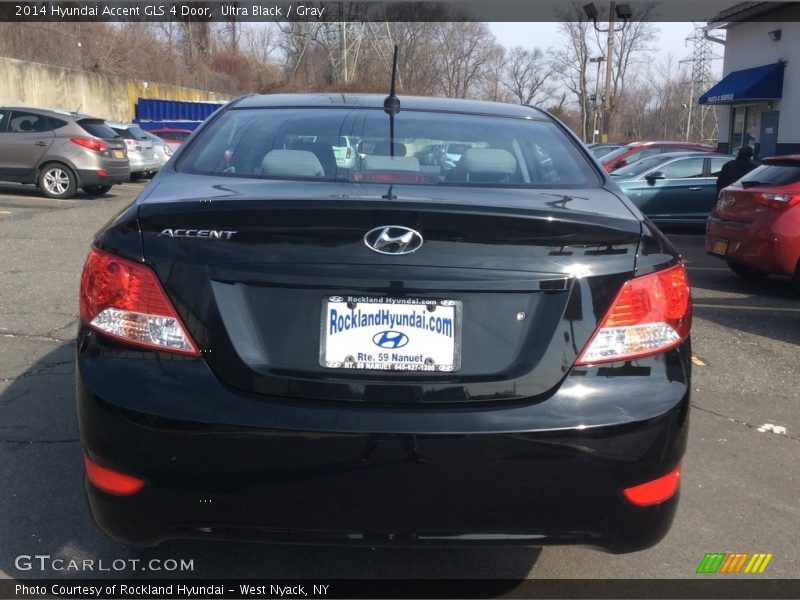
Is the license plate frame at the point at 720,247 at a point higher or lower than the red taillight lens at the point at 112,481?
lower

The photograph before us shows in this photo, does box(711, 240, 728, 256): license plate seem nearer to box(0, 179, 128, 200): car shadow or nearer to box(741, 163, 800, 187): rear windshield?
box(741, 163, 800, 187): rear windshield

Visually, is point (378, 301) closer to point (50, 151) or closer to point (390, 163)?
point (390, 163)

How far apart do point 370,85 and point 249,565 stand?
42.1 metres

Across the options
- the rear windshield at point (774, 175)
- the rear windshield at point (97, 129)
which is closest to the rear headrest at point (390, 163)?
the rear windshield at point (774, 175)

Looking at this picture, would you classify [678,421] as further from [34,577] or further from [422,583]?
[34,577]

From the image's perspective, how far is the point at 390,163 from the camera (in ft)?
10.4

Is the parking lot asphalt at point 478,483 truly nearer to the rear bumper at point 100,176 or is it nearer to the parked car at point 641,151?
the rear bumper at point 100,176

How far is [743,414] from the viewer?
4.89 m

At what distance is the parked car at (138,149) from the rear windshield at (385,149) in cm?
1728

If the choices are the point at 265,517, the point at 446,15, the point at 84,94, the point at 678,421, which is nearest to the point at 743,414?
the point at 678,421

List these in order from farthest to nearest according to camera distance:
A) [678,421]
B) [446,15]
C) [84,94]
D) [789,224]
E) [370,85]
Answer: [446,15] → [370,85] → [84,94] → [789,224] → [678,421]

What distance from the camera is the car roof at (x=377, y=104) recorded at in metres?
3.72

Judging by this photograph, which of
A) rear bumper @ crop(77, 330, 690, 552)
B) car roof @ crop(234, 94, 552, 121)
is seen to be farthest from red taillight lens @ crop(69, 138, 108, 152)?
rear bumper @ crop(77, 330, 690, 552)

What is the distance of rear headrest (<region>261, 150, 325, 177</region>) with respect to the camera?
3014 millimetres
